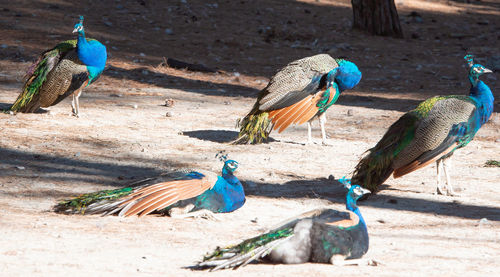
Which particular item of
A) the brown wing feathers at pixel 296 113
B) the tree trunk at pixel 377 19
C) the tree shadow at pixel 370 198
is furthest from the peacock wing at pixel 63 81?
the tree trunk at pixel 377 19

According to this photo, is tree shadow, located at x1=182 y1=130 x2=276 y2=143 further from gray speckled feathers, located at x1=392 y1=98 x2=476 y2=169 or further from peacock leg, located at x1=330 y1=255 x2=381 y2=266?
peacock leg, located at x1=330 y1=255 x2=381 y2=266

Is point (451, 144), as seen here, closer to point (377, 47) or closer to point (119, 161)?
point (119, 161)

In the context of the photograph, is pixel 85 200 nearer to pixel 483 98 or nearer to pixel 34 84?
pixel 483 98

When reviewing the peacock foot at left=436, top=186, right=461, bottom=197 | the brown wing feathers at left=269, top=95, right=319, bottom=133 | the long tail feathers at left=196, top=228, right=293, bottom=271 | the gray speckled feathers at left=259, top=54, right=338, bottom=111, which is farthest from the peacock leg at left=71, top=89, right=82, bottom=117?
the long tail feathers at left=196, top=228, right=293, bottom=271

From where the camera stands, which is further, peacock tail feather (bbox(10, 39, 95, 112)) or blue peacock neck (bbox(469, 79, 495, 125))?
peacock tail feather (bbox(10, 39, 95, 112))

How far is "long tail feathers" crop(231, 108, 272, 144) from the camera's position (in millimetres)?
8875

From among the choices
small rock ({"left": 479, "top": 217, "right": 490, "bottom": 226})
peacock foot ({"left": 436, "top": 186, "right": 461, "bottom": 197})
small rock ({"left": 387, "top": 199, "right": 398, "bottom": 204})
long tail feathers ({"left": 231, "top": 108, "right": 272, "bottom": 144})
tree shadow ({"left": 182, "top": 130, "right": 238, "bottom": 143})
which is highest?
small rock ({"left": 479, "top": 217, "right": 490, "bottom": 226})

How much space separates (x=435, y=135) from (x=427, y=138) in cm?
7

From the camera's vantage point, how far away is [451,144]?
687cm

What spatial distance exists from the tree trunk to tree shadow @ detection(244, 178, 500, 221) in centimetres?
1092

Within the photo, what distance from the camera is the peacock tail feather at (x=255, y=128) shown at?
8875 mm

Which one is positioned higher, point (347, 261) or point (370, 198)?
point (347, 261)

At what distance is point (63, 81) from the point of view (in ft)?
31.8

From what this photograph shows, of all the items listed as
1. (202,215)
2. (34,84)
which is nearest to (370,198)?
(202,215)
